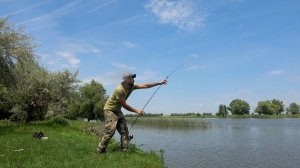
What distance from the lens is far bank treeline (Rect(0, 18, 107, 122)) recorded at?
27844mm

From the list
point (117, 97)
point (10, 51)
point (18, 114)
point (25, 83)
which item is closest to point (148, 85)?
point (117, 97)

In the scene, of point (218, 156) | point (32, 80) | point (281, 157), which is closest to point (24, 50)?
point (32, 80)

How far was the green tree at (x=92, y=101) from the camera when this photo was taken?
80.6 m

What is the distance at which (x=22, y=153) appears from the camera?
43.1ft

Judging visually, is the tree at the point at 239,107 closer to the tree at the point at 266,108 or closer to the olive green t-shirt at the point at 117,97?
the tree at the point at 266,108

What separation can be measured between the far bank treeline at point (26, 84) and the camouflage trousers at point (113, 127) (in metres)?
16.1

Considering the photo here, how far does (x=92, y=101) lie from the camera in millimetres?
82188

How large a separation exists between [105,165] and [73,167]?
35.6 inches

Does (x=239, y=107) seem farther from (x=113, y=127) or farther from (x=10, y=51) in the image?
(x=113, y=127)

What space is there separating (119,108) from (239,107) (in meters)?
185

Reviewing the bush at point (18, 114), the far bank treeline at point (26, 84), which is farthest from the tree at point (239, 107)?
the bush at point (18, 114)

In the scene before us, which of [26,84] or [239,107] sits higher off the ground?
[239,107]

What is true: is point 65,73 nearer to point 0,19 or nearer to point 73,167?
point 0,19

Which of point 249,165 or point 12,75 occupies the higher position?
point 12,75
